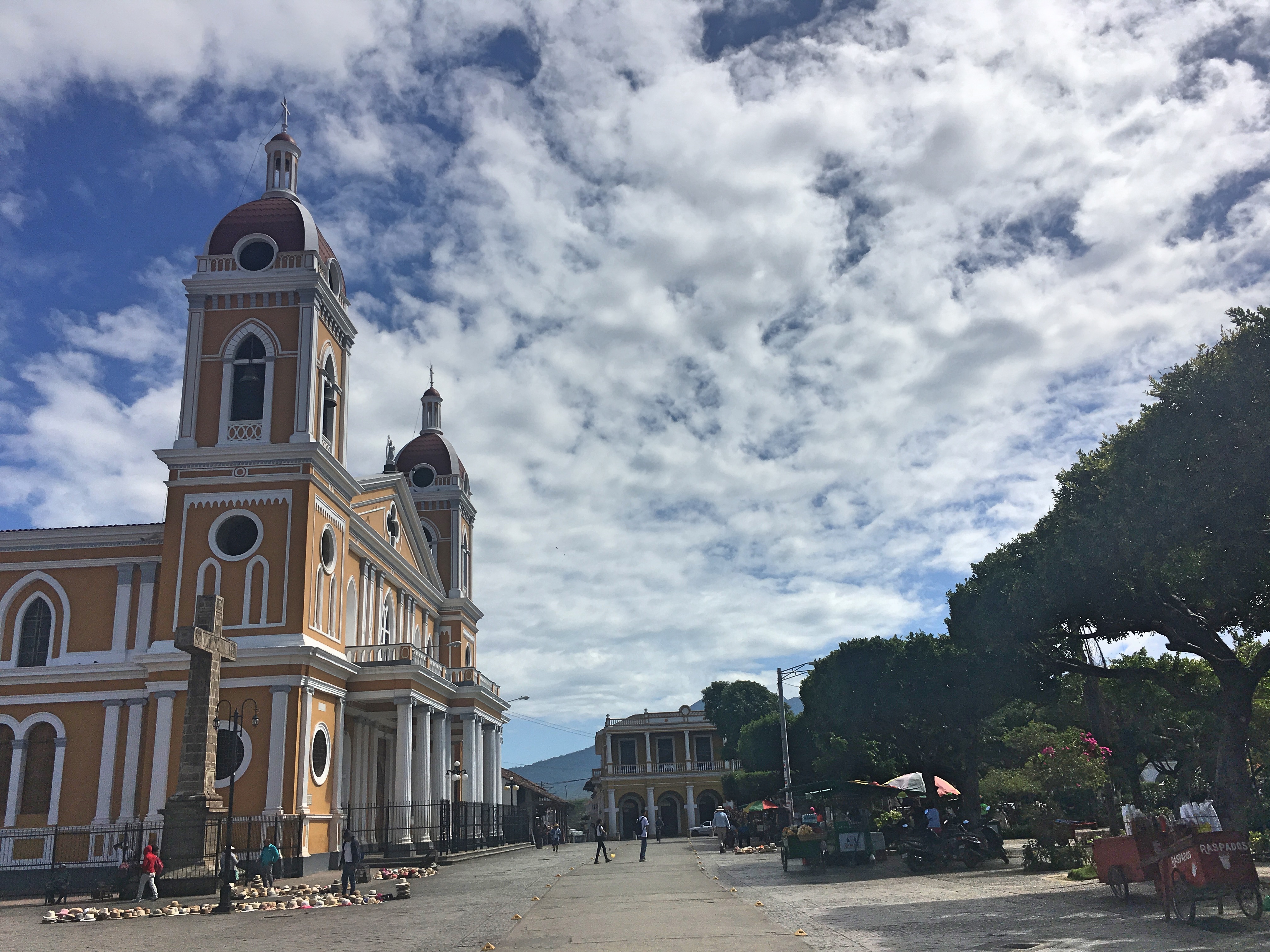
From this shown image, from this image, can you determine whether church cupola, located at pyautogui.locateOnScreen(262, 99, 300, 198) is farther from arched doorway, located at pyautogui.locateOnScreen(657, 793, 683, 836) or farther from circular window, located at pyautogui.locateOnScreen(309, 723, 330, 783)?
arched doorway, located at pyautogui.locateOnScreen(657, 793, 683, 836)

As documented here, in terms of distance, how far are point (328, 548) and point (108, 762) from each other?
8550 mm

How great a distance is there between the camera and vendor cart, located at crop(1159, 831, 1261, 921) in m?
11.0

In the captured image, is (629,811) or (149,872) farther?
(629,811)

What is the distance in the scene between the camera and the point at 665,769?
6925cm

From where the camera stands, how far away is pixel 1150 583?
53.9 feet

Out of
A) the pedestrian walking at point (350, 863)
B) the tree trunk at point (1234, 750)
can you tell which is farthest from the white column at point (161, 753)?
the tree trunk at point (1234, 750)

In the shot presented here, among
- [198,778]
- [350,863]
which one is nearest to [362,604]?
[198,778]

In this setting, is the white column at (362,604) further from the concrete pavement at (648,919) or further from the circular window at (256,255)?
the concrete pavement at (648,919)

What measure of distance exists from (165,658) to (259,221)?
13765 mm

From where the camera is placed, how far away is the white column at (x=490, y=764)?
4294 cm

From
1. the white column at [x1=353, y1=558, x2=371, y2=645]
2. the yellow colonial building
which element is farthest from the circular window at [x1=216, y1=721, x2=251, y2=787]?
the yellow colonial building

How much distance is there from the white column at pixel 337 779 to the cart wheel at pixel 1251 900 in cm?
2371

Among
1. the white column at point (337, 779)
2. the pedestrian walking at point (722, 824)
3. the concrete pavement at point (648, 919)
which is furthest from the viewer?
the pedestrian walking at point (722, 824)

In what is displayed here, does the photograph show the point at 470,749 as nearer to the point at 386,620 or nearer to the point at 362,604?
the point at 386,620
